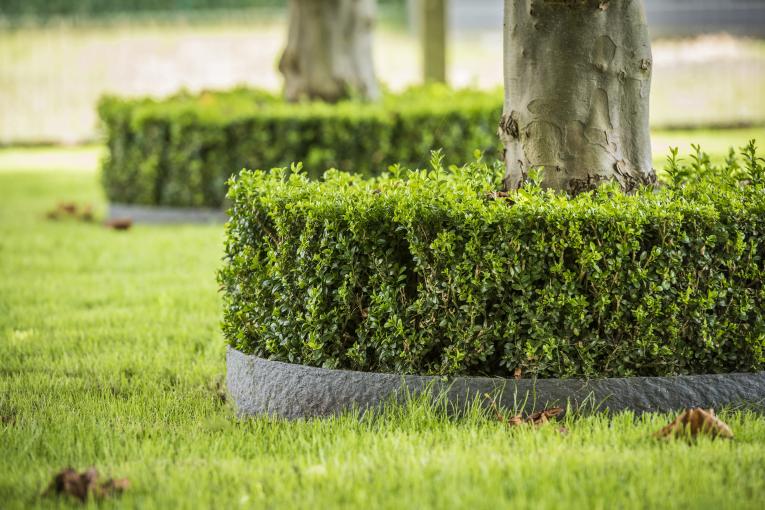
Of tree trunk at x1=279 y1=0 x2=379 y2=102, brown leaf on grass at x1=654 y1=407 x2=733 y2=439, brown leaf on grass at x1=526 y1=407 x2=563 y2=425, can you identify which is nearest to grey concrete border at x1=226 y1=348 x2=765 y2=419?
brown leaf on grass at x1=526 y1=407 x2=563 y2=425

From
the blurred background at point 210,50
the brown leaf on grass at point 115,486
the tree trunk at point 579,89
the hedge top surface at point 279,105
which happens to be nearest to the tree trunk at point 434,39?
the blurred background at point 210,50

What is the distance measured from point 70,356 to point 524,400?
2.73 metres

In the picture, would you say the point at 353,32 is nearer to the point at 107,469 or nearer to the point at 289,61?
the point at 289,61

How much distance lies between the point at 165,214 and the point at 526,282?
7705 mm

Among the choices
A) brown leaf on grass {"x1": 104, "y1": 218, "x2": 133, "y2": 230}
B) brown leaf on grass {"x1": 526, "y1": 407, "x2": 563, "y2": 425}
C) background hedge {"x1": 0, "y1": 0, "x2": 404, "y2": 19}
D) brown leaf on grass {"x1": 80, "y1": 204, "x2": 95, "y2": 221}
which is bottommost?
brown leaf on grass {"x1": 80, "y1": 204, "x2": 95, "y2": 221}

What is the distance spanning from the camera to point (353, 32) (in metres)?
11.6

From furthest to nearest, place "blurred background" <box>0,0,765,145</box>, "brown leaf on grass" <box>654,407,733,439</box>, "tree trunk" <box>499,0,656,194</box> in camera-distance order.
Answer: "blurred background" <box>0,0,765,145</box> < "tree trunk" <box>499,0,656,194</box> < "brown leaf on grass" <box>654,407,733,439</box>

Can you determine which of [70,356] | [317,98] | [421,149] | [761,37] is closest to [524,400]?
[70,356]

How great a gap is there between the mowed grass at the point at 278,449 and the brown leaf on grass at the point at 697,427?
6cm

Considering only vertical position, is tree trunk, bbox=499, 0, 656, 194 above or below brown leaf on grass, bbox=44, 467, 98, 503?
above

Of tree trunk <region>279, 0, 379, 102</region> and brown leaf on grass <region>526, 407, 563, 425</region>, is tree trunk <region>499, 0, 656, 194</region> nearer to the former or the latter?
brown leaf on grass <region>526, 407, 563, 425</region>

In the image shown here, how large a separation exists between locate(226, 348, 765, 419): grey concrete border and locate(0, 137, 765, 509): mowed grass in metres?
0.10

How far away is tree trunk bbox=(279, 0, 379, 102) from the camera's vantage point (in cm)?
1143

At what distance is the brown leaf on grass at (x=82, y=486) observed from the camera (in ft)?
10.0
